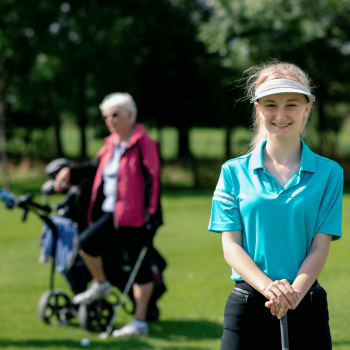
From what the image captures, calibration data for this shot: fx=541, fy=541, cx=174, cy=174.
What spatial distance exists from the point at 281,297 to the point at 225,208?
0.48m

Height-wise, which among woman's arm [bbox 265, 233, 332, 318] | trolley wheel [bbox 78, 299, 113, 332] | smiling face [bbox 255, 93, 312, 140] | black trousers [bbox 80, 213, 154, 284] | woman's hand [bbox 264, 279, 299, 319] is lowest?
trolley wheel [bbox 78, 299, 113, 332]

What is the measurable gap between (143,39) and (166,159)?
6.18m

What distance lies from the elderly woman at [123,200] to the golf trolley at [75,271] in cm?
15

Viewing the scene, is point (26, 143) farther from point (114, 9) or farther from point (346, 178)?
point (346, 178)

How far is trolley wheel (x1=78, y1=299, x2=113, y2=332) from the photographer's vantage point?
220 inches

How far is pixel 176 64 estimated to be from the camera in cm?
2711

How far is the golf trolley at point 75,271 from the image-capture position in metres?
5.64

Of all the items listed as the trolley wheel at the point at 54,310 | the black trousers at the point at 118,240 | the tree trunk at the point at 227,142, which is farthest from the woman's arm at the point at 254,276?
the tree trunk at the point at 227,142

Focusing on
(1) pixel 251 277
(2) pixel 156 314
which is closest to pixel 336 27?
(2) pixel 156 314

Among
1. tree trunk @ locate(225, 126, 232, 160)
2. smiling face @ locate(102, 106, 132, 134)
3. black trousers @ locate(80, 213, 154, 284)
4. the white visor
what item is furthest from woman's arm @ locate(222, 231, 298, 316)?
tree trunk @ locate(225, 126, 232, 160)

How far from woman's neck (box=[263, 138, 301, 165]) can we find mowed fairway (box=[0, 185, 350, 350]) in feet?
9.24

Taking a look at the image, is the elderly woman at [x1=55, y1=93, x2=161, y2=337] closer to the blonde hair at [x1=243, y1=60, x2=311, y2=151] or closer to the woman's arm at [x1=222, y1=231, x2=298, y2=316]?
the blonde hair at [x1=243, y1=60, x2=311, y2=151]

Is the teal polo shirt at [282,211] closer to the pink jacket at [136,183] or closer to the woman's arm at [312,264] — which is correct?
the woman's arm at [312,264]

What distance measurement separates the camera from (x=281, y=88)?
237 centimetres
